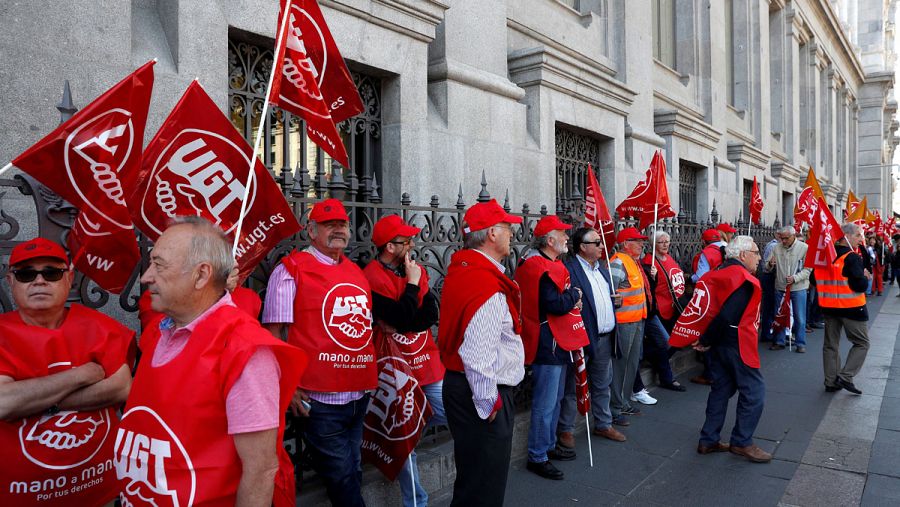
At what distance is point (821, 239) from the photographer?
8.18m

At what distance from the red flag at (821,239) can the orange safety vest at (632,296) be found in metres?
2.71

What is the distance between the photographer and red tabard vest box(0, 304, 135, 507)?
2533mm

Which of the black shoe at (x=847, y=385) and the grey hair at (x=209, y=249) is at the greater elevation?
the grey hair at (x=209, y=249)

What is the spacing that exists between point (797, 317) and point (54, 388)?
1140 centimetres

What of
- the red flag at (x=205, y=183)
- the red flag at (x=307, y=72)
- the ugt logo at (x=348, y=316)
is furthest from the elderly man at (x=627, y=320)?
the red flag at (x=205, y=183)

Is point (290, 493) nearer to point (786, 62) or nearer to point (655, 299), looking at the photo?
point (655, 299)

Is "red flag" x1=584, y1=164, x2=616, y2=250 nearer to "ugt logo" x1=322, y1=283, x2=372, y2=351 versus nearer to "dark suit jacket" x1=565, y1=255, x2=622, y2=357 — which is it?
"dark suit jacket" x1=565, y1=255, x2=622, y2=357

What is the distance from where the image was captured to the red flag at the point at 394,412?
13.8ft

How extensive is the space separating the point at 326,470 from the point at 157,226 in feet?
5.41

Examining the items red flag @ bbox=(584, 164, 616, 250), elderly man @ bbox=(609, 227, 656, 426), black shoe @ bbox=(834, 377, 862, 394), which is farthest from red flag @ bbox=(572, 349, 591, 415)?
black shoe @ bbox=(834, 377, 862, 394)

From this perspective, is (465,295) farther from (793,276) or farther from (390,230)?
(793,276)

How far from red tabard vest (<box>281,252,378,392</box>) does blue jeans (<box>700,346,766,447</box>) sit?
11.4 ft

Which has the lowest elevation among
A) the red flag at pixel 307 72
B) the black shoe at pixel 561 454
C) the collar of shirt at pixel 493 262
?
the black shoe at pixel 561 454

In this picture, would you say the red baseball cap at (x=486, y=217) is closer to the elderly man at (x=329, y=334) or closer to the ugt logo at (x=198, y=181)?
the elderly man at (x=329, y=334)
